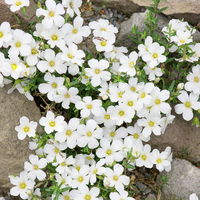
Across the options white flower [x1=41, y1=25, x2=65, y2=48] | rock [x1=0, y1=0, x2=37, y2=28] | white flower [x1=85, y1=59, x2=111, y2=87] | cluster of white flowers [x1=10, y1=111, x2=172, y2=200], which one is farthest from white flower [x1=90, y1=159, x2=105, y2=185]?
rock [x1=0, y1=0, x2=37, y2=28]

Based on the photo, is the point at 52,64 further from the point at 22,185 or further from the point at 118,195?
the point at 118,195

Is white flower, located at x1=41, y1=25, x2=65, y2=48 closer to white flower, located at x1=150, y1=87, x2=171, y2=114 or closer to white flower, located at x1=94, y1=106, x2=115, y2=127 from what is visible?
white flower, located at x1=94, y1=106, x2=115, y2=127

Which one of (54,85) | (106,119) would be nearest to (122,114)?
(106,119)

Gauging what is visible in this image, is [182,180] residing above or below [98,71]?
below

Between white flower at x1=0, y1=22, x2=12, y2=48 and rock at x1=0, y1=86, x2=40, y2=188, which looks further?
rock at x1=0, y1=86, x2=40, y2=188

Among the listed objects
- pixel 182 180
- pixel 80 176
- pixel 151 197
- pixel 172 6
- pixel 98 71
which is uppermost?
pixel 172 6

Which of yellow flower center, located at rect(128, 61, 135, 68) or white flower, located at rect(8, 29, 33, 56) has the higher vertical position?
white flower, located at rect(8, 29, 33, 56)

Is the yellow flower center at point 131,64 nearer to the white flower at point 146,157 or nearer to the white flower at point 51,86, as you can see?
the white flower at point 51,86
